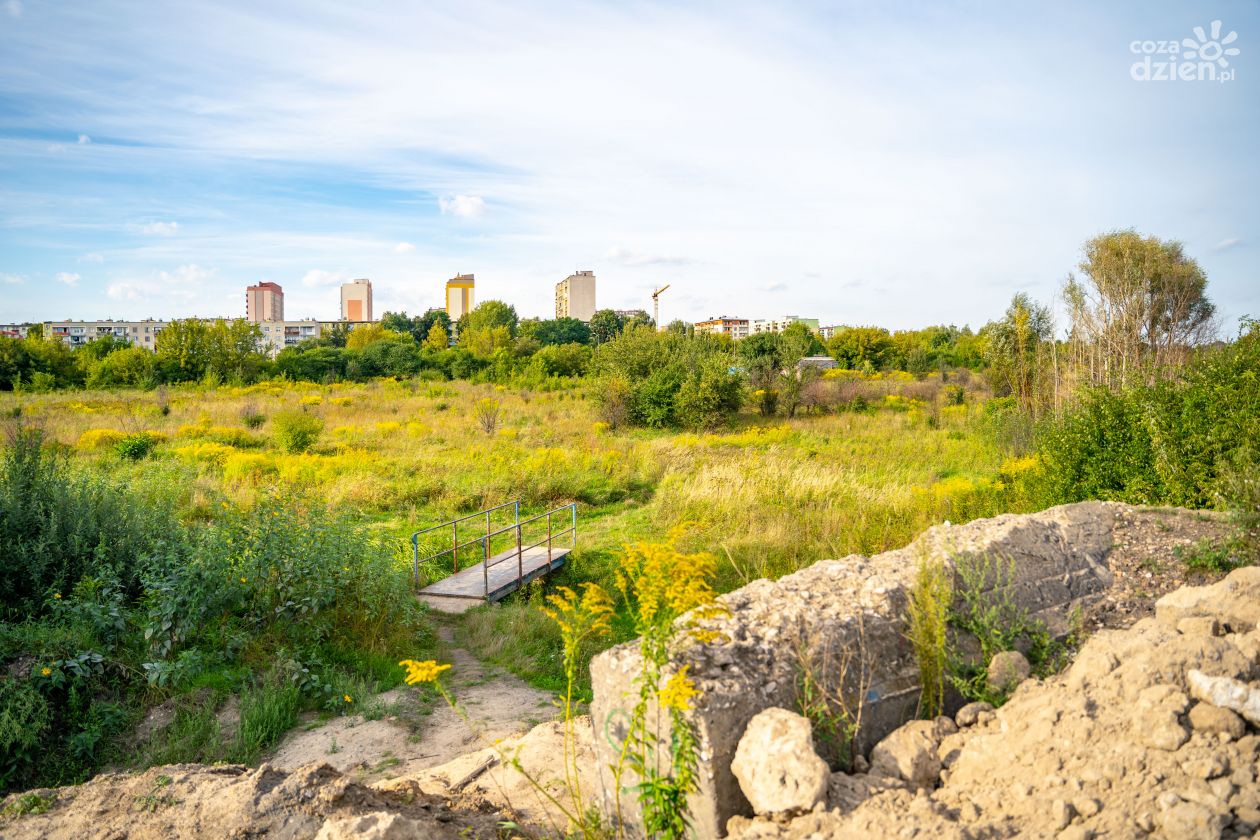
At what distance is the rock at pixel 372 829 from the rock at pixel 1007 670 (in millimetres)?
2967

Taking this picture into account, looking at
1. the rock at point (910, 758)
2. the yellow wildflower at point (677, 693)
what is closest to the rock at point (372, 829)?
the yellow wildflower at point (677, 693)

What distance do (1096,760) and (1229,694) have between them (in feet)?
2.02

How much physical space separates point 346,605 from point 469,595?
1.79 metres

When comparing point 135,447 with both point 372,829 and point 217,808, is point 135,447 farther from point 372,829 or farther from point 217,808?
point 372,829

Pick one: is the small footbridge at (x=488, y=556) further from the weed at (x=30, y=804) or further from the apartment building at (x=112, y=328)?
the apartment building at (x=112, y=328)

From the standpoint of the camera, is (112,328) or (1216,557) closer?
(1216,557)

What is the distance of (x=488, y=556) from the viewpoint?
1079 cm

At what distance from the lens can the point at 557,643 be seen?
8398mm

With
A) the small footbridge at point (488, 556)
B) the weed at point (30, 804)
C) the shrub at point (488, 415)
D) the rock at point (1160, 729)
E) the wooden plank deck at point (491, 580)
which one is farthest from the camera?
the shrub at point (488, 415)

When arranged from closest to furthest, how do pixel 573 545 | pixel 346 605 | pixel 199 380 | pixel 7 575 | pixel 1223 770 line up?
pixel 1223 770 < pixel 7 575 < pixel 346 605 < pixel 573 545 < pixel 199 380

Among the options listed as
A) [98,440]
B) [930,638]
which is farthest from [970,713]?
[98,440]

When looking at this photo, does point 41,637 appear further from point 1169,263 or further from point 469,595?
point 1169,263

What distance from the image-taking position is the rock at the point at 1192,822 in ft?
8.53

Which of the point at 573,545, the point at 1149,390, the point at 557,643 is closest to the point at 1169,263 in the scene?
the point at 1149,390
